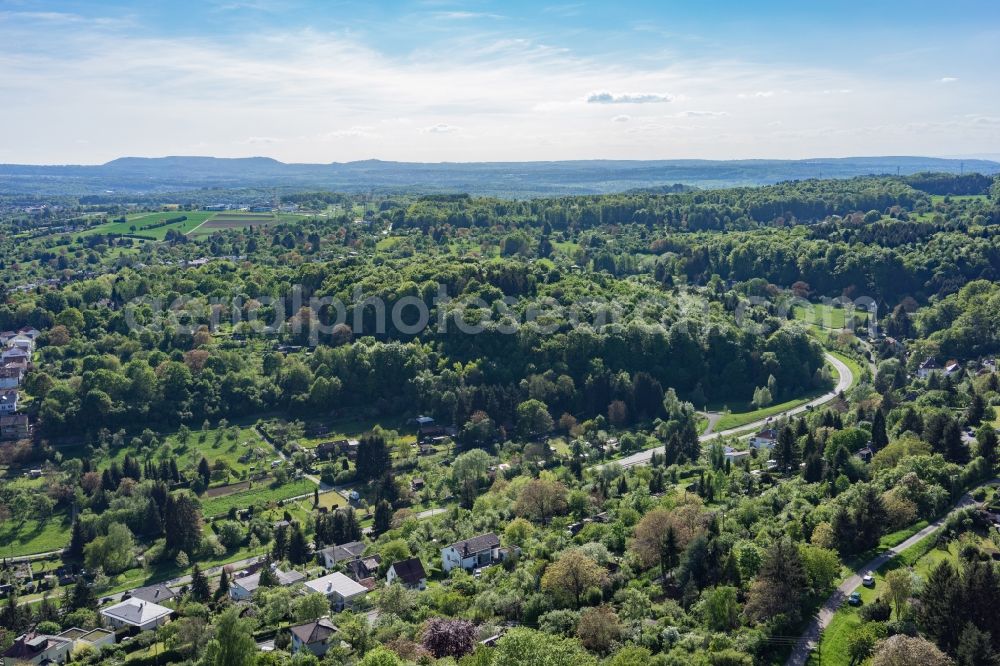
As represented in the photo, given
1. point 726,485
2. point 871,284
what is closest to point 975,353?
point 871,284

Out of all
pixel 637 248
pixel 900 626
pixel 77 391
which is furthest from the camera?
pixel 637 248

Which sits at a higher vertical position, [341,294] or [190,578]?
[341,294]

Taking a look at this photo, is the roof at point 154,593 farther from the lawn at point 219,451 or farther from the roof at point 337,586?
the lawn at point 219,451

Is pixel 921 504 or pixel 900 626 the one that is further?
pixel 921 504

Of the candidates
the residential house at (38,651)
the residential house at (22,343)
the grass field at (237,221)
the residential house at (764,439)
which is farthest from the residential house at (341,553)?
the grass field at (237,221)

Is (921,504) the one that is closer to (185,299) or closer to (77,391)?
(77,391)

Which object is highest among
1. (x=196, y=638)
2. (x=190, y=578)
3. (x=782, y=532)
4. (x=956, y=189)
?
(x=956, y=189)
